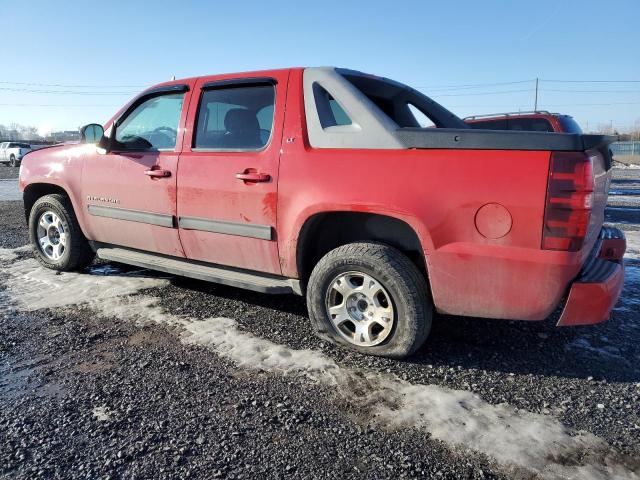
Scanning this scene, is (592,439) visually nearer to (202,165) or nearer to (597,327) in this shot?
(597,327)

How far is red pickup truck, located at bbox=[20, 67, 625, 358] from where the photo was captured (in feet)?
8.27

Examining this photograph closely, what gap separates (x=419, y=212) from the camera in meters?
2.73

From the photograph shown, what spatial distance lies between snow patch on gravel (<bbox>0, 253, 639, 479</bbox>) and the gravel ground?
54mm

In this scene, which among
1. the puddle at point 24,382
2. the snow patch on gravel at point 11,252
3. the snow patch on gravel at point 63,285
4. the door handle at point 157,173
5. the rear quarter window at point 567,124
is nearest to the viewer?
the puddle at point 24,382

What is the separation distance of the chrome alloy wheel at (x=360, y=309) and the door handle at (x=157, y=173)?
1738 millimetres

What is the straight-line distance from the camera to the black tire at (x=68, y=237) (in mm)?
4762

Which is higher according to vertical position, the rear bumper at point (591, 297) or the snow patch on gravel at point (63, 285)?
the rear bumper at point (591, 297)

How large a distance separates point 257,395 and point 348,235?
1.35 m

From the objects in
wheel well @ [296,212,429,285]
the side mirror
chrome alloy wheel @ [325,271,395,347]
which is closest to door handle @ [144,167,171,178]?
the side mirror

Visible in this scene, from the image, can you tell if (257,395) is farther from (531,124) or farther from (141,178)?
(531,124)

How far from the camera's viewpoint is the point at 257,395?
8.55ft

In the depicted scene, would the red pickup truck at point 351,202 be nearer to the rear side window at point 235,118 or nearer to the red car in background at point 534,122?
the rear side window at point 235,118

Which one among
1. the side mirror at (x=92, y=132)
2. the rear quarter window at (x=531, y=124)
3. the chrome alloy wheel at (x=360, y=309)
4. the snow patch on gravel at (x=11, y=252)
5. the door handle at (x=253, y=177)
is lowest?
the snow patch on gravel at (x=11, y=252)

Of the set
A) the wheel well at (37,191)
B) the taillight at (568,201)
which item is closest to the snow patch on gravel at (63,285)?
the wheel well at (37,191)
